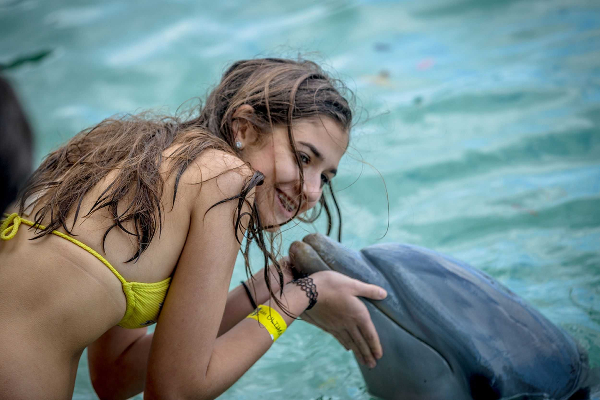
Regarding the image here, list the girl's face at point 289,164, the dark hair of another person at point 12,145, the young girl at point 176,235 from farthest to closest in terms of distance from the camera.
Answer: the girl's face at point 289,164 < the young girl at point 176,235 < the dark hair of another person at point 12,145

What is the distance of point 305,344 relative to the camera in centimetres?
402

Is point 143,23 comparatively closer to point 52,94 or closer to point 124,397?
point 52,94

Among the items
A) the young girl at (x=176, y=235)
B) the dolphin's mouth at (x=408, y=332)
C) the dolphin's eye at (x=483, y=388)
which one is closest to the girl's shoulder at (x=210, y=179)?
the young girl at (x=176, y=235)

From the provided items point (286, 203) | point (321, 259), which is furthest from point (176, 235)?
point (321, 259)

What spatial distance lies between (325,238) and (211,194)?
75cm

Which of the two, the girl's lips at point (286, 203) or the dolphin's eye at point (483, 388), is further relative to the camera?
the dolphin's eye at point (483, 388)

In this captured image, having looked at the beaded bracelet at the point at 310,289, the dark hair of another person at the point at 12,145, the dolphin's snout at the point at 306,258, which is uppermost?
the dark hair of another person at the point at 12,145

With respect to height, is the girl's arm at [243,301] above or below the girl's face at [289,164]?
below

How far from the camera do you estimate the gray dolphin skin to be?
296cm

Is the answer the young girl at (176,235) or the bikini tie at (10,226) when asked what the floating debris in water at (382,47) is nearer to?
the young girl at (176,235)

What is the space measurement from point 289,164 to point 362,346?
3.14ft

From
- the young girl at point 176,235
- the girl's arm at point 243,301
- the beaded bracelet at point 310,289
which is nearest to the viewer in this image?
the young girl at point 176,235

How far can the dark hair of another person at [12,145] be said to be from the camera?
1547mm

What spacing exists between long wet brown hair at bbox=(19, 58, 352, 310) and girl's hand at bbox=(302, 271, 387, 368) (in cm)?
30
